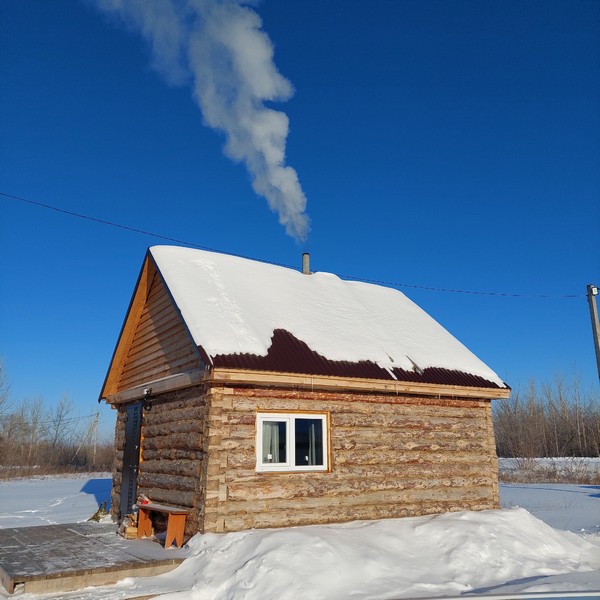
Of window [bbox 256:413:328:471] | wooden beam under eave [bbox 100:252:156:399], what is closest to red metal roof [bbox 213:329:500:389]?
window [bbox 256:413:328:471]

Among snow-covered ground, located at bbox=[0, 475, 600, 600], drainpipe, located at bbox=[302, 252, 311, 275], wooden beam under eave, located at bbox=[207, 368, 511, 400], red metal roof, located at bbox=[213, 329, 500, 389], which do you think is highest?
drainpipe, located at bbox=[302, 252, 311, 275]

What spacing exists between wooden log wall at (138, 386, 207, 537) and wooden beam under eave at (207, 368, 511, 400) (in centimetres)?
96

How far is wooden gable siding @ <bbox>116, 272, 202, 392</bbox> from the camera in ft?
36.4

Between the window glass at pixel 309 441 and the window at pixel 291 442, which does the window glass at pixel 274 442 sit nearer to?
the window at pixel 291 442

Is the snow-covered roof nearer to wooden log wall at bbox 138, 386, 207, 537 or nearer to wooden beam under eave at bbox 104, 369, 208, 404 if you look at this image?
wooden beam under eave at bbox 104, 369, 208, 404

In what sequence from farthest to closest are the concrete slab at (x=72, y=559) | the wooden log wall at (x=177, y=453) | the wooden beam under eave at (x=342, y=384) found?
the wooden log wall at (x=177, y=453) → the wooden beam under eave at (x=342, y=384) → the concrete slab at (x=72, y=559)

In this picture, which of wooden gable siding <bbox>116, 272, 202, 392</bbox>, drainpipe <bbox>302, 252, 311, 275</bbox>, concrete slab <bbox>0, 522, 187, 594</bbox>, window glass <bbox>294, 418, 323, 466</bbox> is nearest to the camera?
concrete slab <bbox>0, 522, 187, 594</bbox>

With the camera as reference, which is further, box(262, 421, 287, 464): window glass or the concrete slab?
box(262, 421, 287, 464): window glass

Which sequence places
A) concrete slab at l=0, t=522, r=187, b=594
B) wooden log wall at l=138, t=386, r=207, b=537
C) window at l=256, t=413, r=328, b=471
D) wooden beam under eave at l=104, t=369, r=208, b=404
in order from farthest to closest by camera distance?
window at l=256, t=413, r=328, b=471, wooden beam under eave at l=104, t=369, r=208, b=404, wooden log wall at l=138, t=386, r=207, b=537, concrete slab at l=0, t=522, r=187, b=594

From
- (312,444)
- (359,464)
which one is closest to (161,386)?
(312,444)

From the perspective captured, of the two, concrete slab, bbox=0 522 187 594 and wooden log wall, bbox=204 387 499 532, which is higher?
wooden log wall, bbox=204 387 499 532

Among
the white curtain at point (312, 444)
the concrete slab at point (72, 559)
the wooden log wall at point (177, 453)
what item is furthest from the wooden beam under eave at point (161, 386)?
the concrete slab at point (72, 559)

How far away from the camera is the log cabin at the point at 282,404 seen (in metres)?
9.47

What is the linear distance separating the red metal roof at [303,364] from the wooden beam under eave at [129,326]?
400 centimetres
